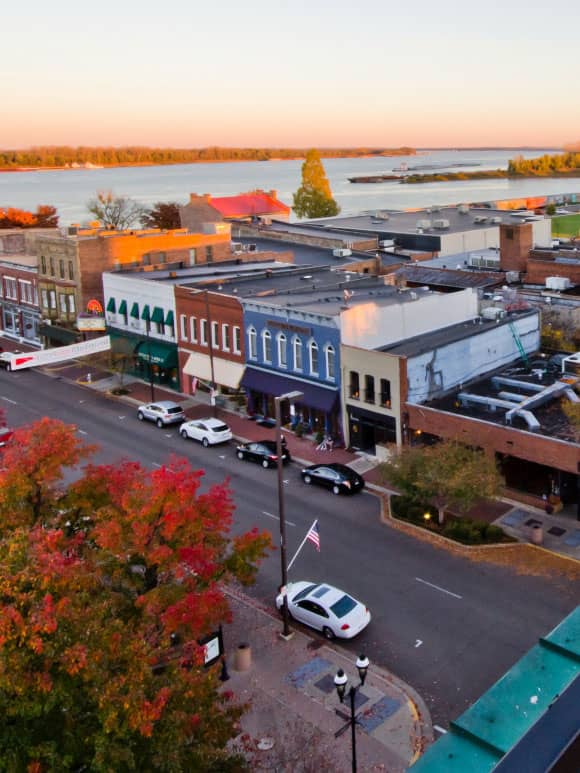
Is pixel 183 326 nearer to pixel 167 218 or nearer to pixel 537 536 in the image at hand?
pixel 537 536

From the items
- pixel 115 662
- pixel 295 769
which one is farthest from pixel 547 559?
pixel 115 662

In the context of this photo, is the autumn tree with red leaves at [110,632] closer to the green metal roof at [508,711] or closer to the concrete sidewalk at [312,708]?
the concrete sidewalk at [312,708]

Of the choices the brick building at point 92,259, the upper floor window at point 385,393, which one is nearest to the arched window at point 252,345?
the upper floor window at point 385,393

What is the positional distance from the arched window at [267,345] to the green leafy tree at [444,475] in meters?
15.1

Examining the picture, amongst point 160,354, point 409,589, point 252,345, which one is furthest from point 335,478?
point 160,354

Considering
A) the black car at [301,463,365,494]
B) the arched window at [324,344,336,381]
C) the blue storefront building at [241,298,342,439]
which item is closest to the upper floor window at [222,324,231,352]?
the blue storefront building at [241,298,342,439]

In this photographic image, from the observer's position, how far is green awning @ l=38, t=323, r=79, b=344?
64438 millimetres

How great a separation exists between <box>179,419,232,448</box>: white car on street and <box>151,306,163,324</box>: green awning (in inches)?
484

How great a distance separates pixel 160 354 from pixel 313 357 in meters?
15.1

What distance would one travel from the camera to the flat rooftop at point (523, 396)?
3494cm

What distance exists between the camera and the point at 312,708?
73.7 ft

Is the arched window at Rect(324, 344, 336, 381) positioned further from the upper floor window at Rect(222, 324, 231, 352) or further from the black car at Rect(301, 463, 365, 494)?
the upper floor window at Rect(222, 324, 231, 352)

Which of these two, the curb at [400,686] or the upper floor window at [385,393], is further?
the upper floor window at [385,393]

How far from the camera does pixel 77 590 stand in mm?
15922
